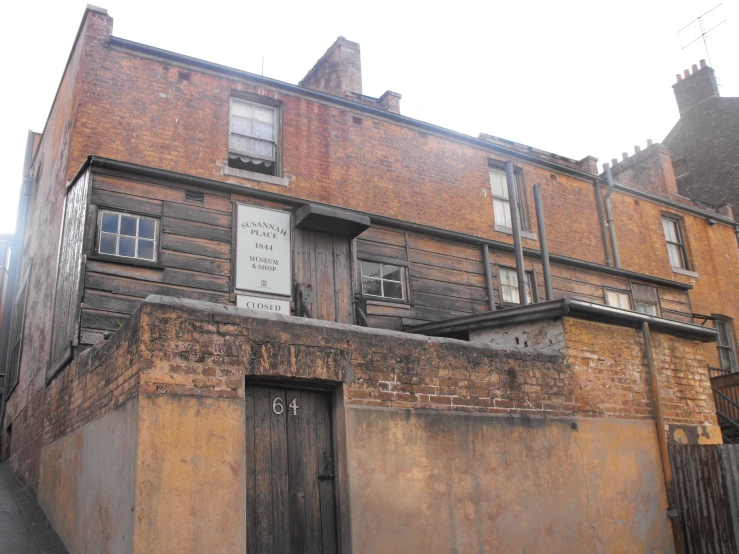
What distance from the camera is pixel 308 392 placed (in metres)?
6.58

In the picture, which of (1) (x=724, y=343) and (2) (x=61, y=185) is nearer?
(2) (x=61, y=185)

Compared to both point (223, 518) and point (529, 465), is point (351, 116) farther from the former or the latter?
point (223, 518)

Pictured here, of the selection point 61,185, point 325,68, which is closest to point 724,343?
point 325,68

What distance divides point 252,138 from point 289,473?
7.54 meters

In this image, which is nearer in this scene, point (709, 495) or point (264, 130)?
point (709, 495)

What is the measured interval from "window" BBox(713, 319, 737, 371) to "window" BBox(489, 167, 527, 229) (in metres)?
6.91

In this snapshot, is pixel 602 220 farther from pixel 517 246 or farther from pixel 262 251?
pixel 262 251

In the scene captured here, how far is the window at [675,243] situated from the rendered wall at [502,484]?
10.7 metres

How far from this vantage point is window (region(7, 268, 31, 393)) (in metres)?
14.4

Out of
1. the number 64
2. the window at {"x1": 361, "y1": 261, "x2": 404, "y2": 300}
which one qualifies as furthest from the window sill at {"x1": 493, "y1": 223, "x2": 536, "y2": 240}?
the number 64

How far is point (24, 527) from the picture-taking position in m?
8.23

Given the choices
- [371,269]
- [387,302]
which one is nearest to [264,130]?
[371,269]

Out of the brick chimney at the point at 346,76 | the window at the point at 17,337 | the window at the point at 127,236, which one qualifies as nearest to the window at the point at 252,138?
the window at the point at 127,236

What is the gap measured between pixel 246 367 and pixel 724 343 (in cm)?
1639
